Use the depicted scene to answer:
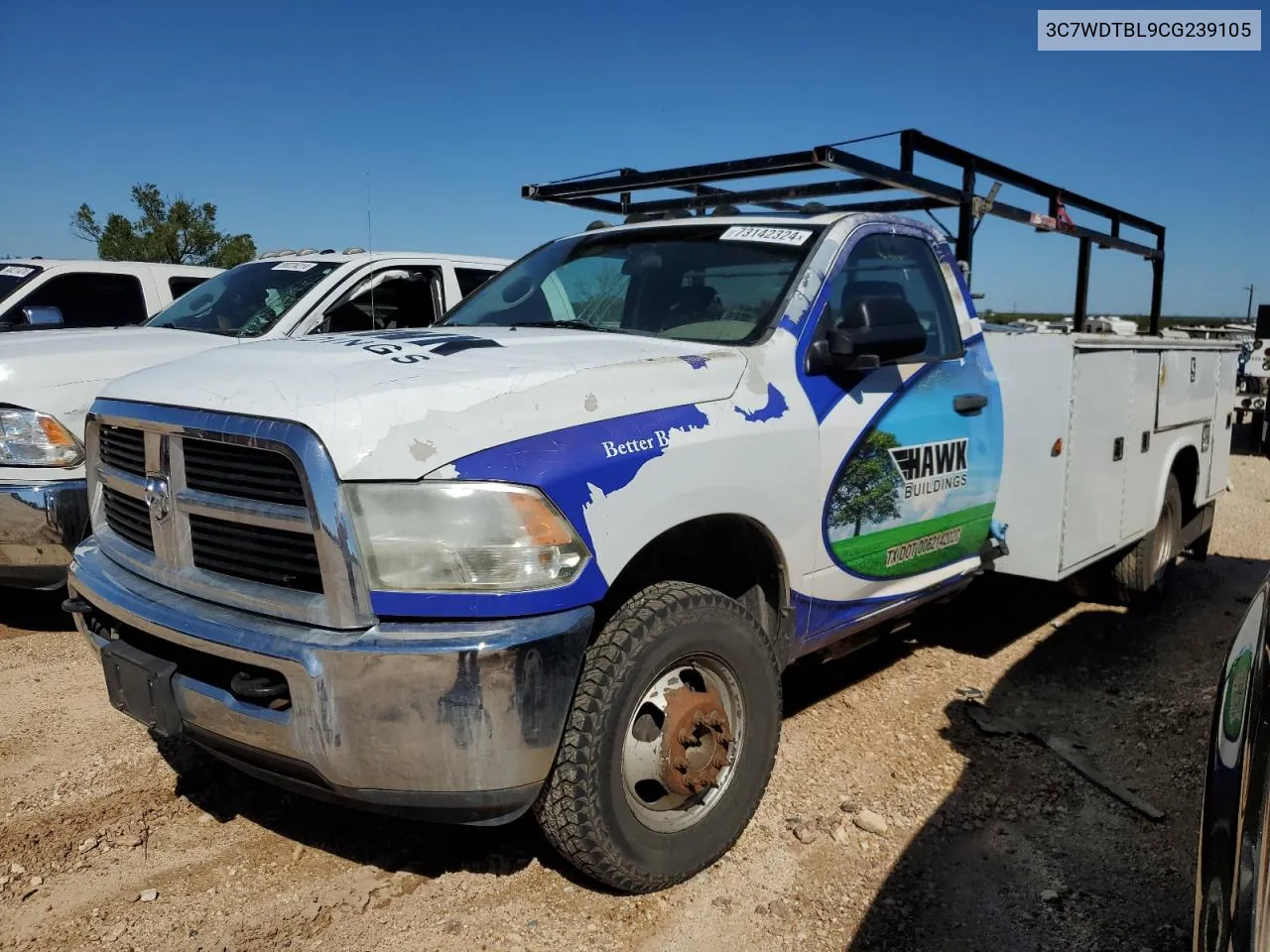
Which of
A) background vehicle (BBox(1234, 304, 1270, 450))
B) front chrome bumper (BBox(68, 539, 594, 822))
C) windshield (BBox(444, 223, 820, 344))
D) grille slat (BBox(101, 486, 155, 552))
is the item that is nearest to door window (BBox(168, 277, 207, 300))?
windshield (BBox(444, 223, 820, 344))

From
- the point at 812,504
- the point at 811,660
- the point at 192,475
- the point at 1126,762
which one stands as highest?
the point at 192,475

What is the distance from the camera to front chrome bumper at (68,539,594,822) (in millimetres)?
2199

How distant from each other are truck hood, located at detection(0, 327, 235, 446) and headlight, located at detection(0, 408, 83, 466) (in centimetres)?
5

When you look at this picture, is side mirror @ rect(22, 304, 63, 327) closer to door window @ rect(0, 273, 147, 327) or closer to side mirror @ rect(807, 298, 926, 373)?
door window @ rect(0, 273, 147, 327)

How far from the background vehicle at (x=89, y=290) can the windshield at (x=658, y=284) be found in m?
4.67

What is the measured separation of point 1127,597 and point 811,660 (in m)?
2.68

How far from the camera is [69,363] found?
4.90 meters

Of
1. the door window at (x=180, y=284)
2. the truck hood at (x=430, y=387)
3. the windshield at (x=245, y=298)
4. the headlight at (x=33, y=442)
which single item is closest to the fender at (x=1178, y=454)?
the truck hood at (x=430, y=387)

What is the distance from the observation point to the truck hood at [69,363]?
15.4 feet

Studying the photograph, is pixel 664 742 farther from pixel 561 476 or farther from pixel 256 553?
pixel 256 553

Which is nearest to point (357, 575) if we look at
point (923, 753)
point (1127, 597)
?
point (923, 753)

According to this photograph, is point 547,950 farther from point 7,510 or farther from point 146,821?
point 7,510

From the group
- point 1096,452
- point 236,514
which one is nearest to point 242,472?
point 236,514

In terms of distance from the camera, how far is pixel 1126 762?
3770 mm
